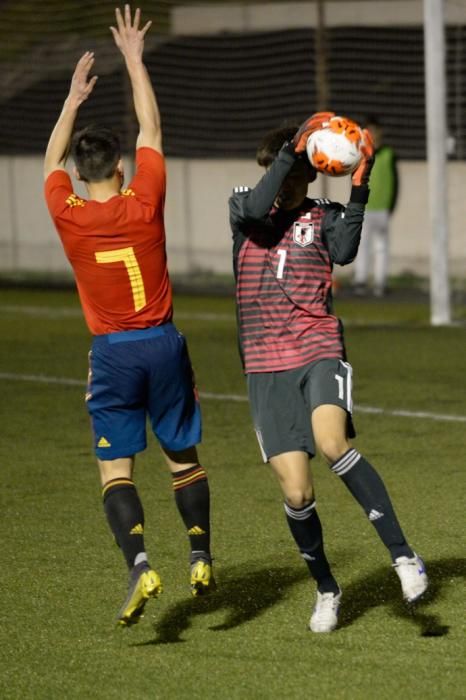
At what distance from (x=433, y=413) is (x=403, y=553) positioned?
532 centimetres

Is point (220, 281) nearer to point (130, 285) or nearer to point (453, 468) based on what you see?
point (453, 468)

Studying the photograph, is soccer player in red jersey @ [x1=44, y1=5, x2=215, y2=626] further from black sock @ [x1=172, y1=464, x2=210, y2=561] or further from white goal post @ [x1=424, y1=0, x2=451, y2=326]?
white goal post @ [x1=424, y1=0, x2=451, y2=326]

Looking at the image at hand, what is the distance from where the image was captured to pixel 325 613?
5.60 metres

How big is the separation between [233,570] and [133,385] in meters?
1.38

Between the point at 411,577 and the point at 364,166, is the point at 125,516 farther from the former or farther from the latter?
the point at 364,166

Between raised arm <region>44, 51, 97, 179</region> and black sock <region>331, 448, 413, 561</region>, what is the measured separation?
61.8 inches

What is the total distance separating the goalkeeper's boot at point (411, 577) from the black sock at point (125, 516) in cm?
92

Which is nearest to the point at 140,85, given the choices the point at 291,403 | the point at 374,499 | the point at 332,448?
the point at 291,403

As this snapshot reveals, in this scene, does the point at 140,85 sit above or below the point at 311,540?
above

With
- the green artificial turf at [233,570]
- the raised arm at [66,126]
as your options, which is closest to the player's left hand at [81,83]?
the raised arm at [66,126]

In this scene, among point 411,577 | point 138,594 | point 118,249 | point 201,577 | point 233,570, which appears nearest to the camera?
point 138,594

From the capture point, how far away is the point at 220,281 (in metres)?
21.8

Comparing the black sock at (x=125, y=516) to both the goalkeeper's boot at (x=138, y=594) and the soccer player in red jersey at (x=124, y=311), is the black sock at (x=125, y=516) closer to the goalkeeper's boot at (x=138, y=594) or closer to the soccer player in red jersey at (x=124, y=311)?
the soccer player in red jersey at (x=124, y=311)

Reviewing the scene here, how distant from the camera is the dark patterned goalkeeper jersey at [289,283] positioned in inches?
221
